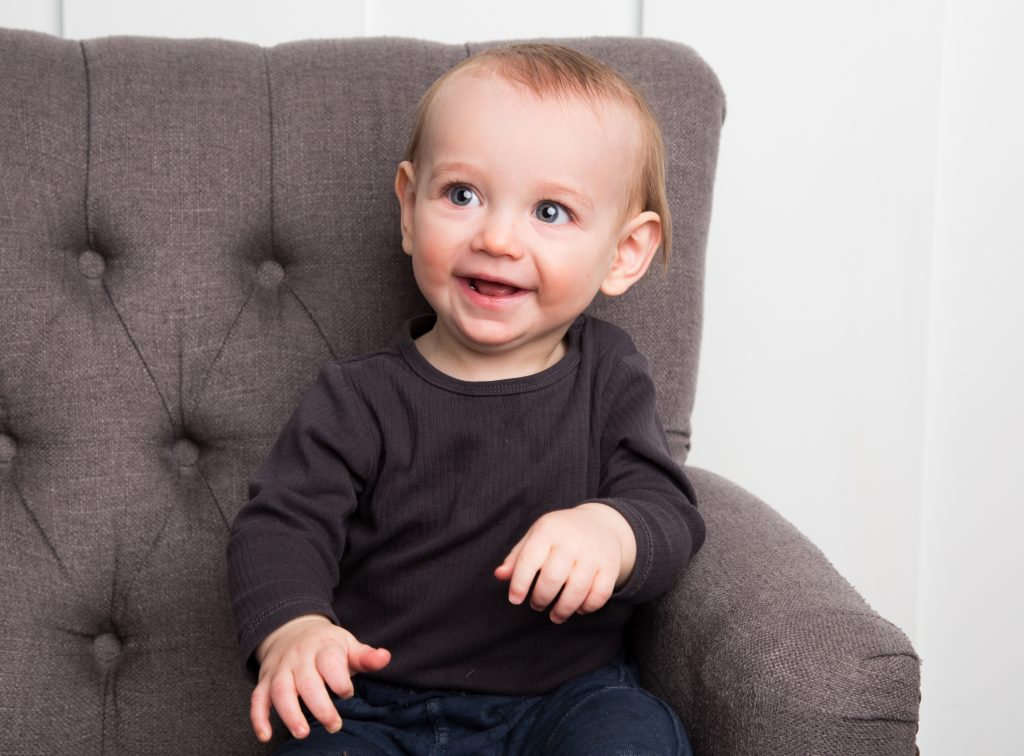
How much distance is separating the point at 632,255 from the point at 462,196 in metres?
0.20

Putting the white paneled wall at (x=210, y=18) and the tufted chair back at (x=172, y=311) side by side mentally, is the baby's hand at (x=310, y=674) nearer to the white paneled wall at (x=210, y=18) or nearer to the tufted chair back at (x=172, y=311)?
the tufted chair back at (x=172, y=311)

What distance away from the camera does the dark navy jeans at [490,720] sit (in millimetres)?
1006

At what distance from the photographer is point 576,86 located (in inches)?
42.9

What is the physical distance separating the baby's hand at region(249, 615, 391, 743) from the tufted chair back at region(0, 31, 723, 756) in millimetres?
361

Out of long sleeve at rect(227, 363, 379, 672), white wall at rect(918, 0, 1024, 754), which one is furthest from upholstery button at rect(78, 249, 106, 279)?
white wall at rect(918, 0, 1024, 754)

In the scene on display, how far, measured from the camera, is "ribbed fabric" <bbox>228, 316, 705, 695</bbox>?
3.59 feet

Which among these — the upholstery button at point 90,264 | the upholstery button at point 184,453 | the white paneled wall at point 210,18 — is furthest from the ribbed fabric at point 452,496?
the white paneled wall at point 210,18

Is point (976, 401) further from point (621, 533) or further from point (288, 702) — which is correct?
point (288, 702)

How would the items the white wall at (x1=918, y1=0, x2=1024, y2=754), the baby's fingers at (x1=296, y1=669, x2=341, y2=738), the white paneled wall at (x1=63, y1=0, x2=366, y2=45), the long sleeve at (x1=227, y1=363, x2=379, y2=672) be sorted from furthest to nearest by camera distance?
the white wall at (x1=918, y1=0, x2=1024, y2=754) < the white paneled wall at (x1=63, y1=0, x2=366, y2=45) < the long sleeve at (x1=227, y1=363, x2=379, y2=672) < the baby's fingers at (x1=296, y1=669, x2=341, y2=738)

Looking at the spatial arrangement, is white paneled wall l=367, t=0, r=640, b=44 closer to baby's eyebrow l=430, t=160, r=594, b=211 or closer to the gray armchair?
the gray armchair

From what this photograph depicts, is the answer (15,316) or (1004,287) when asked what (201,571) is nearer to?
(15,316)

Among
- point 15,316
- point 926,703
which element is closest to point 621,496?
point 15,316

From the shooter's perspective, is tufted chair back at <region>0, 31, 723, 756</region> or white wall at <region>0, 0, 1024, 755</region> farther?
white wall at <region>0, 0, 1024, 755</region>

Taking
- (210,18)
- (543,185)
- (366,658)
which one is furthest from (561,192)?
(210,18)
